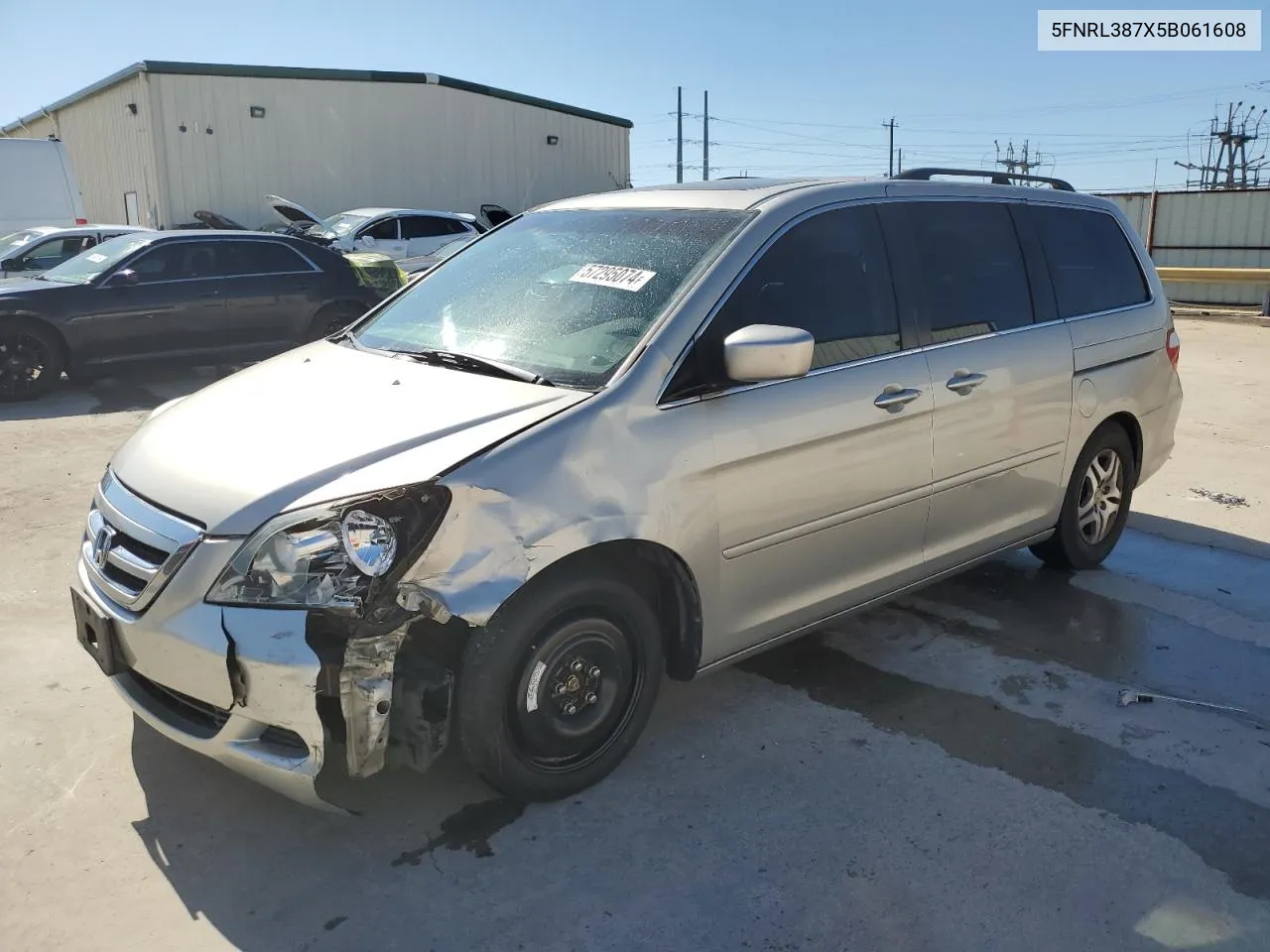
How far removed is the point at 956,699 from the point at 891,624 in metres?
0.72

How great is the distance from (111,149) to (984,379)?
24745mm

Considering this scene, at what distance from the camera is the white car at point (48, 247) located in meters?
12.5

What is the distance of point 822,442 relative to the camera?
11.4 ft

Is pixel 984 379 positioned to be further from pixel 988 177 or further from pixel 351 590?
pixel 351 590

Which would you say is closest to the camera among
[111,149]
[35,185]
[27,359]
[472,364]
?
[472,364]

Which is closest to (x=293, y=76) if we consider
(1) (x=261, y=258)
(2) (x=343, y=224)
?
(2) (x=343, y=224)

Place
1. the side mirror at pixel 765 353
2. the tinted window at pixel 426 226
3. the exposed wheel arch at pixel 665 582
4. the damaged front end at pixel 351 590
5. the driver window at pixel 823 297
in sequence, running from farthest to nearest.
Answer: the tinted window at pixel 426 226
the driver window at pixel 823 297
the side mirror at pixel 765 353
the exposed wheel arch at pixel 665 582
the damaged front end at pixel 351 590

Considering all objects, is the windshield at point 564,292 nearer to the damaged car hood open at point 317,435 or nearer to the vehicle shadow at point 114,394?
the damaged car hood open at point 317,435

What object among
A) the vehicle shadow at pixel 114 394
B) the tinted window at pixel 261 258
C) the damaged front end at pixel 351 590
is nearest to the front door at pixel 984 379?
the damaged front end at pixel 351 590

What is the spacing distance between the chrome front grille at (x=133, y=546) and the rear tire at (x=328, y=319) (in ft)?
26.4

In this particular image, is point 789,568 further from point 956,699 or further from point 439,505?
point 439,505

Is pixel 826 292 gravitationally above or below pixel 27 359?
above

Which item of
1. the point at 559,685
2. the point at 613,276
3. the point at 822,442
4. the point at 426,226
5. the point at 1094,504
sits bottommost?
the point at 1094,504

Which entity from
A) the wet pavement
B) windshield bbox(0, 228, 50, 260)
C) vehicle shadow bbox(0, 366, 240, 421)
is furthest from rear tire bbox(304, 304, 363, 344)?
the wet pavement
